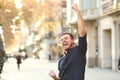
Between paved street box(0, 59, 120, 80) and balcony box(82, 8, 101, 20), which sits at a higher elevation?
balcony box(82, 8, 101, 20)

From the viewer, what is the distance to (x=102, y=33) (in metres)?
41.7

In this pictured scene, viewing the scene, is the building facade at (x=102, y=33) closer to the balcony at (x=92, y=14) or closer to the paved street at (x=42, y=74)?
the balcony at (x=92, y=14)

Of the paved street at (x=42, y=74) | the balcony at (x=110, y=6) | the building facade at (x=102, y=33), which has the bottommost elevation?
the paved street at (x=42, y=74)

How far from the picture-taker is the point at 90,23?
146 feet

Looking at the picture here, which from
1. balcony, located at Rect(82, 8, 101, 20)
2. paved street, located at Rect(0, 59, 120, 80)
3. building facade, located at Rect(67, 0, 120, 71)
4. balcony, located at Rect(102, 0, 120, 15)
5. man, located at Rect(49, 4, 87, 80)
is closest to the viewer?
man, located at Rect(49, 4, 87, 80)

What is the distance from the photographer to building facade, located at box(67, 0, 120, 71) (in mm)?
36344

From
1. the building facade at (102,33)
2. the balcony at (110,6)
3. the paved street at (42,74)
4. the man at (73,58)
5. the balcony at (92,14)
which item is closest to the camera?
the man at (73,58)

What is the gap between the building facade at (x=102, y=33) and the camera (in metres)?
36.3

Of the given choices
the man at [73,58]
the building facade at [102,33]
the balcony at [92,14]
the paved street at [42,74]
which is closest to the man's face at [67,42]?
the man at [73,58]

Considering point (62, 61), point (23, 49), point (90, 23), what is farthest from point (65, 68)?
point (23, 49)

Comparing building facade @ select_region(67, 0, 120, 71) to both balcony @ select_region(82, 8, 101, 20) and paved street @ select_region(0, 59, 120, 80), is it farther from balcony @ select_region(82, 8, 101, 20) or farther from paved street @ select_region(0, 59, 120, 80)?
paved street @ select_region(0, 59, 120, 80)

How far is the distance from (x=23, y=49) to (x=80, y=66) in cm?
16287

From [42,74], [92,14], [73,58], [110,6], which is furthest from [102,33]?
[73,58]

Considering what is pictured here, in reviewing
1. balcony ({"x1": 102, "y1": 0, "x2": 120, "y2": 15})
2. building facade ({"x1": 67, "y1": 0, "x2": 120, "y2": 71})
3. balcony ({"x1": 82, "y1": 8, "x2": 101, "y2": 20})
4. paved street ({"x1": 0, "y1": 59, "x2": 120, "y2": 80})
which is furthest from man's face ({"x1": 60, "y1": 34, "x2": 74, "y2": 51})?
balcony ({"x1": 82, "y1": 8, "x2": 101, "y2": 20})
